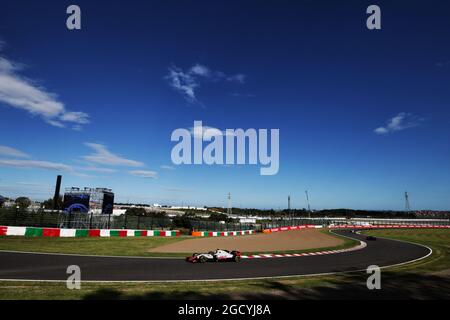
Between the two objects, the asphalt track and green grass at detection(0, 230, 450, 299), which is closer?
green grass at detection(0, 230, 450, 299)

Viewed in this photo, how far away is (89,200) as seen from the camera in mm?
50219

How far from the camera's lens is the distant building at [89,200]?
4903cm

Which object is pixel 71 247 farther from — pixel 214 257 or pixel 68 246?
pixel 214 257

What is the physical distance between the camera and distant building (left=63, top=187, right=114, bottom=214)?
49.0m

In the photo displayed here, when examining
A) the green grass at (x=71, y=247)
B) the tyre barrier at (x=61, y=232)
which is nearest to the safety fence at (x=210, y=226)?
the tyre barrier at (x=61, y=232)

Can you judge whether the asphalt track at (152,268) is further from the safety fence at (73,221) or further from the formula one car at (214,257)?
the safety fence at (73,221)

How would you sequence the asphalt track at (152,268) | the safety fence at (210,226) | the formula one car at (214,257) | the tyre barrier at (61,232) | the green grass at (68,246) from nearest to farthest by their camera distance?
the asphalt track at (152,268), the formula one car at (214,257), the green grass at (68,246), the tyre barrier at (61,232), the safety fence at (210,226)

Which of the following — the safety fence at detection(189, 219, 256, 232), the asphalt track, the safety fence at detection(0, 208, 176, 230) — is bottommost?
the asphalt track

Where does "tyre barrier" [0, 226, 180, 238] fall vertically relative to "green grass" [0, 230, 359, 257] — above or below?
above

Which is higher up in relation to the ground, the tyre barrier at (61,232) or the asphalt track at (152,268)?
the tyre barrier at (61,232)

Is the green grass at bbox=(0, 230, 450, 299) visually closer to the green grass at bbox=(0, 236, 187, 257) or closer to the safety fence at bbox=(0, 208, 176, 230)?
the green grass at bbox=(0, 236, 187, 257)

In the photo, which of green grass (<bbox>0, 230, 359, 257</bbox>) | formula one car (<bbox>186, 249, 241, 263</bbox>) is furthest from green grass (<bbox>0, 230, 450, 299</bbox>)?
green grass (<bbox>0, 230, 359, 257</bbox>)
